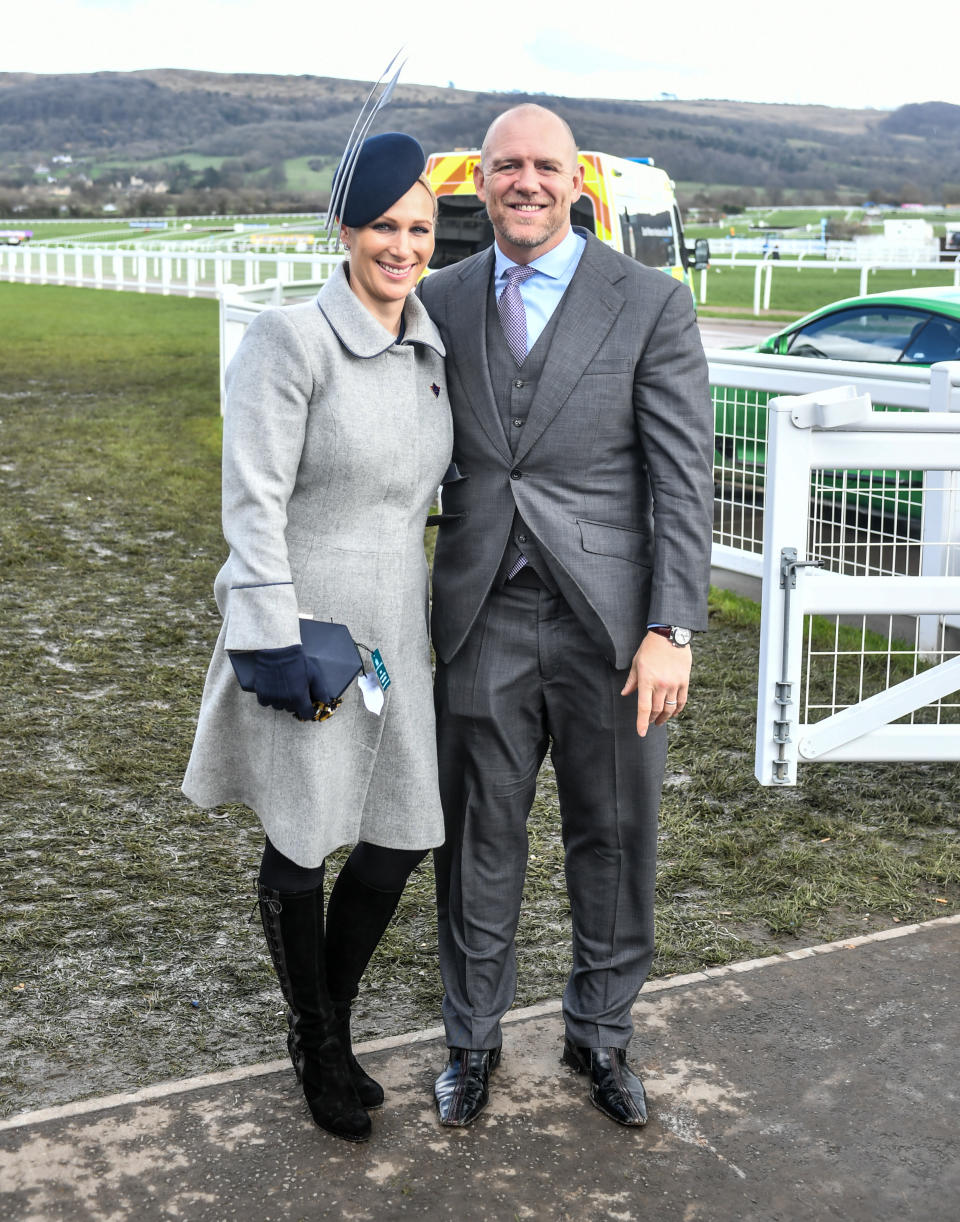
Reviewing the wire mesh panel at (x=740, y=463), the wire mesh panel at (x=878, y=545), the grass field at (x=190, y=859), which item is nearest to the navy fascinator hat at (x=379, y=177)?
the grass field at (x=190, y=859)

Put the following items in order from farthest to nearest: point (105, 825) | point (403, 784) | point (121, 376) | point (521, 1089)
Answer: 1. point (121, 376)
2. point (105, 825)
3. point (521, 1089)
4. point (403, 784)

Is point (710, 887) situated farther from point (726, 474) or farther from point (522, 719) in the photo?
point (726, 474)

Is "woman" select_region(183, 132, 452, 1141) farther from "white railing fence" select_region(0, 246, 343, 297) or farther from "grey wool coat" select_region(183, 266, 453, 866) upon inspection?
"white railing fence" select_region(0, 246, 343, 297)

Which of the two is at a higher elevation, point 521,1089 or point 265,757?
point 265,757

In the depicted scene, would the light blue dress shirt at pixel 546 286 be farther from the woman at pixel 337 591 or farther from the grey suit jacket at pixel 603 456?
the woman at pixel 337 591

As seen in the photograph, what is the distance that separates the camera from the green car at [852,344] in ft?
22.3

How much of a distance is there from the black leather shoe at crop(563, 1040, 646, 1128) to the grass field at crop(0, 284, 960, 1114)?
49cm

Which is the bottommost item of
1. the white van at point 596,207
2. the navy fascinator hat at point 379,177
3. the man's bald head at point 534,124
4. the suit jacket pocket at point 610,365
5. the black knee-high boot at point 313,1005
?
the black knee-high boot at point 313,1005

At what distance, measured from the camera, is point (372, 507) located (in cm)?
271

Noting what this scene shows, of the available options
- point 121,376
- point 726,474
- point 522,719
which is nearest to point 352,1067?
point 522,719

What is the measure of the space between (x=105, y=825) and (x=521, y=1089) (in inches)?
76.1

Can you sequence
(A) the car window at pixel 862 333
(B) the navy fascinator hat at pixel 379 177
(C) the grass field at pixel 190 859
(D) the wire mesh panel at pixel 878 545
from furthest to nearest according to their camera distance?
(A) the car window at pixel 862 333
(D) the wire mesh panel at pixel 878 545
(C) the grass field at pixel 190 859
(B) the navy fascinator hat at pixel 379 177

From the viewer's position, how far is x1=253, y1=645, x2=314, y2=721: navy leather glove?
99.0 inches

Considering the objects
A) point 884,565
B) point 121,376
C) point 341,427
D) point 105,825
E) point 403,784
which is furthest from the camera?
point 121,376
